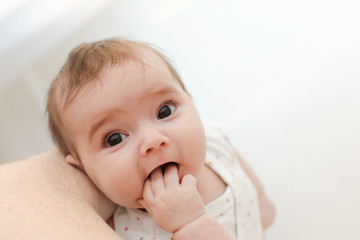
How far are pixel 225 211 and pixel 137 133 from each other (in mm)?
272

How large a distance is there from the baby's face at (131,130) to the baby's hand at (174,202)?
0.03m

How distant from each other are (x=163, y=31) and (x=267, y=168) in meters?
0.68

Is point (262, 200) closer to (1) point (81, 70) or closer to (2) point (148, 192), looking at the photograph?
(2) point (148, 192)

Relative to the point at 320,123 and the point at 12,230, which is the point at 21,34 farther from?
the point at 320,123

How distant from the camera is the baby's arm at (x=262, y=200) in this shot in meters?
1.11

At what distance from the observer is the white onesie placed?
0.82 m

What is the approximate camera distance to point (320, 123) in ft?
4.75

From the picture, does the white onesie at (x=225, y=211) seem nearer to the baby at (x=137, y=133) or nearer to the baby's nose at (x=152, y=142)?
the baby at (x=137, y=133)

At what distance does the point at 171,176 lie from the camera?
703 mm

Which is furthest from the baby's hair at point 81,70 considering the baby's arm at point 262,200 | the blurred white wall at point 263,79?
the blurred white wall at point 263,79

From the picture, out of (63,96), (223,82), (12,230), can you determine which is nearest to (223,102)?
(223,82)

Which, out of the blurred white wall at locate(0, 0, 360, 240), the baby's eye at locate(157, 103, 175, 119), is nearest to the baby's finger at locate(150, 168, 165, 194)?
the baby's eye at locate(157, 103, 175, 119)

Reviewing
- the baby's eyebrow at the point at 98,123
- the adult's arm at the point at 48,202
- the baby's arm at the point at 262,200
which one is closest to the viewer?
the adult's arm at the point at 48,202

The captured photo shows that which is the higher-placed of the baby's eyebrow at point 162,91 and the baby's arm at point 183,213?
the baby's eyebrow at point 162,91
